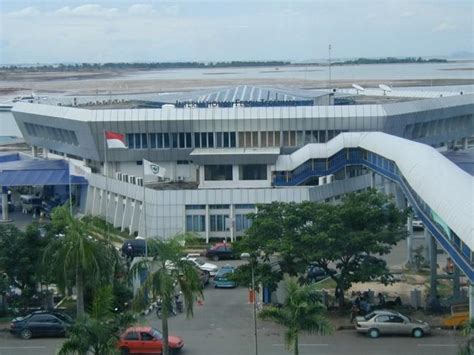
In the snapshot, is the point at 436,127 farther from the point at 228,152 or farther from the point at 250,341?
the point at 250,341

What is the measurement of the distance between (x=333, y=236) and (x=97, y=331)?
6.88 m

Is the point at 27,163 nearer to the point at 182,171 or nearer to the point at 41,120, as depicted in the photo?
the point at 41,120

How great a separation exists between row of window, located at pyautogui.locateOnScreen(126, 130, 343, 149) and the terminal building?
3cm

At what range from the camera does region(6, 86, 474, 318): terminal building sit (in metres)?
27.2

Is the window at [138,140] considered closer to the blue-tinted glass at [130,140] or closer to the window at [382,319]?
the blue-tinted glass at [130,140]

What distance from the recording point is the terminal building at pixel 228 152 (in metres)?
27.2

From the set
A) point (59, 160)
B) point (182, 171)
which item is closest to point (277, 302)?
point (182, 171)

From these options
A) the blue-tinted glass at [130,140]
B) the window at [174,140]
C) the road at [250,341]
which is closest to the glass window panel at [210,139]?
the window at [174,140]

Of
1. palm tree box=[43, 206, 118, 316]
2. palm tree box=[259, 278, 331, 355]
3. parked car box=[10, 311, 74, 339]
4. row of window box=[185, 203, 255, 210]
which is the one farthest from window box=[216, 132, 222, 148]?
palm tree box=[259, 278, 331, 355]

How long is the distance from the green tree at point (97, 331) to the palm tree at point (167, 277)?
596 mm

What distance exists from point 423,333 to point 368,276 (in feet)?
5.88

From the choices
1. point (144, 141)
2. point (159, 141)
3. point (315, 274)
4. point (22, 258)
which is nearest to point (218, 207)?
point (159, 141)

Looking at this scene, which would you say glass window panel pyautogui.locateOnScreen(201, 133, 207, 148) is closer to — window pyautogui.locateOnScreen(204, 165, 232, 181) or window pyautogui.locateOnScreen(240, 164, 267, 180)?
window pyautogui.locateOnScreen(204, 165, 232, 181)

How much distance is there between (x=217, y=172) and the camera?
29.8 m
